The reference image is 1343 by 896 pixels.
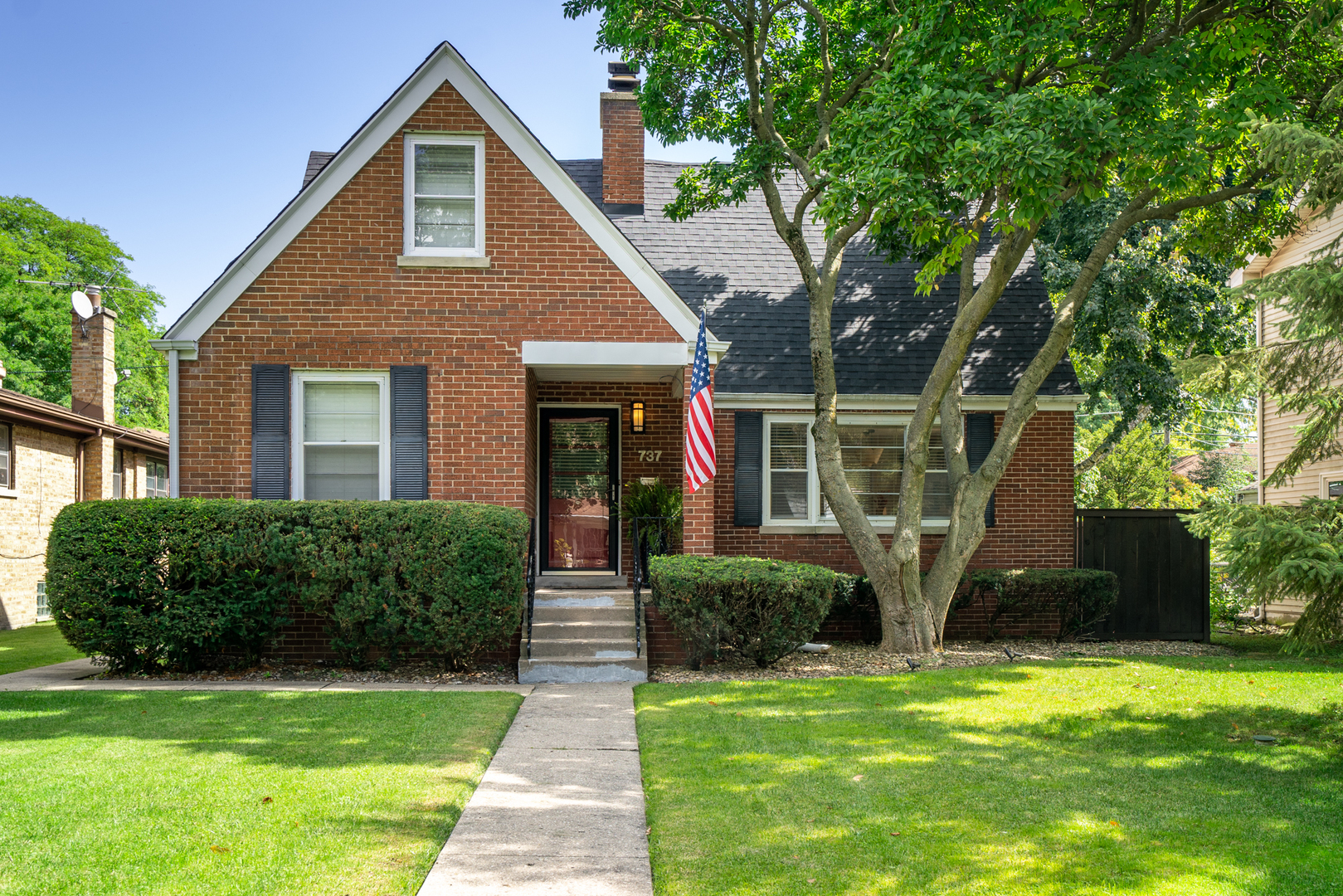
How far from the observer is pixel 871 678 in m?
8.94

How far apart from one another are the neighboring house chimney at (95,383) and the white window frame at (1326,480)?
2232 cm

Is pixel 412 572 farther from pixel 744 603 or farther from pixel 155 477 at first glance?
pixel 155 477

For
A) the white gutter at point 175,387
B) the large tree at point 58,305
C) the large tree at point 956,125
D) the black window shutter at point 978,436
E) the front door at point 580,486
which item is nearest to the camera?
the large tree at point 956,125

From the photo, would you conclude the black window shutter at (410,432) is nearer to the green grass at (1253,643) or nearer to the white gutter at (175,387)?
the white gutter at (175,387)

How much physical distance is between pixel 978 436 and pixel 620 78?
8.45m

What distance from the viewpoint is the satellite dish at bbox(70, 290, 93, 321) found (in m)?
18.1

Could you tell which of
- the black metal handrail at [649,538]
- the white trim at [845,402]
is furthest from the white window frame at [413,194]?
the white trim at [845,402]

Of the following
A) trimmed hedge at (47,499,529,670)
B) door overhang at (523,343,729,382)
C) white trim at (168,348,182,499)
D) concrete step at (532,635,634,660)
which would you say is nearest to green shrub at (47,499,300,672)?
trimmed hedge at (47,499,529,670)

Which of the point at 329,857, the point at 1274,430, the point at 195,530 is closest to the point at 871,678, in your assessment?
the point at 329,857

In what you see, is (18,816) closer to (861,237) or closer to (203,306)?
(203,306)

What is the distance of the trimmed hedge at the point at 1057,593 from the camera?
12359mm

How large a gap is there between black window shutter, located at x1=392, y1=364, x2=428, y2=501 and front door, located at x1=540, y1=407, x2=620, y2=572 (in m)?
2.80

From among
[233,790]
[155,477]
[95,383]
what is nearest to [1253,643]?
[233,790]

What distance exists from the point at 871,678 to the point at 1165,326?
10.8 m
